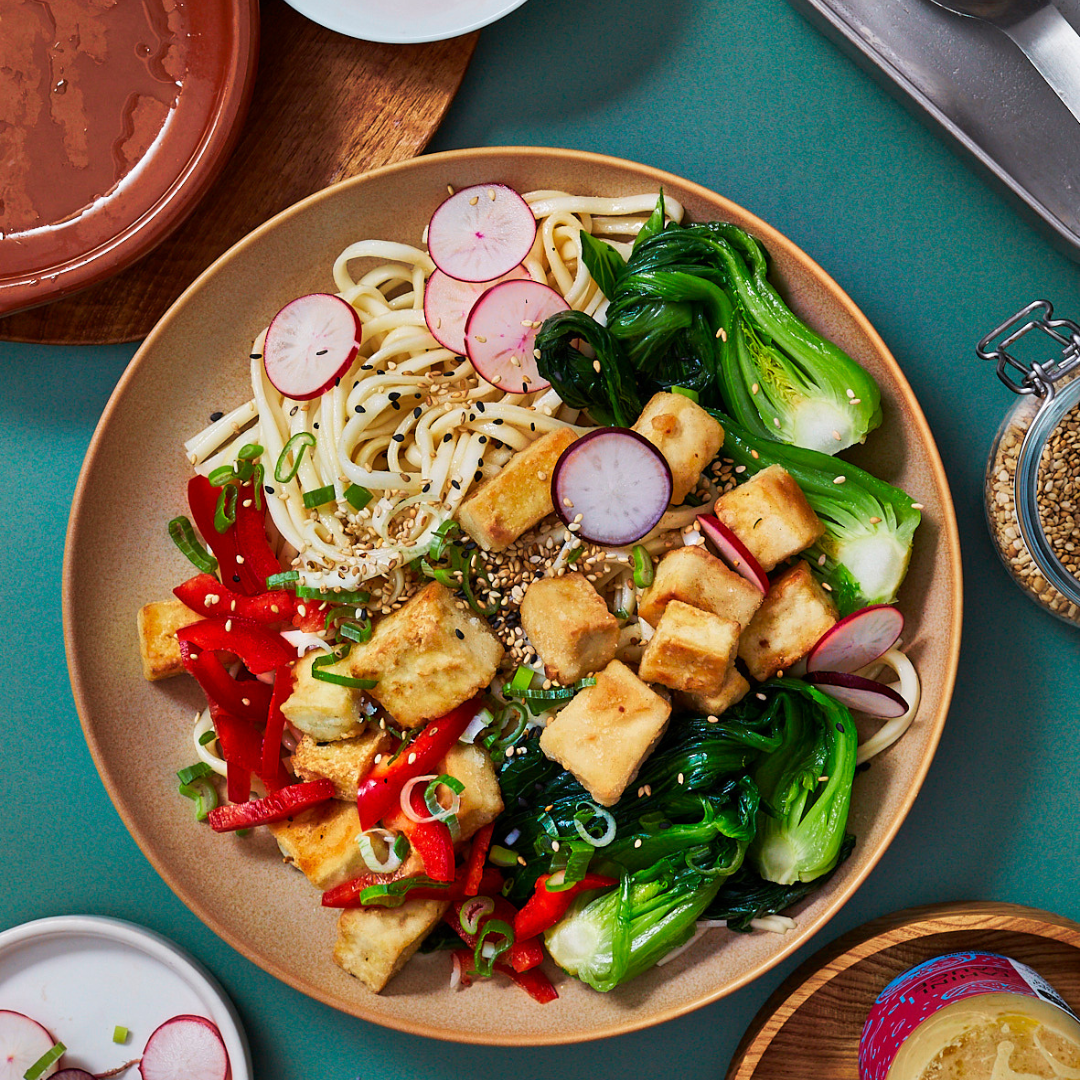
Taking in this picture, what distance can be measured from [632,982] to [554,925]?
0.31 m

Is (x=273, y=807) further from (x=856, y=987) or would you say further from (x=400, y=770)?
(x=856, y=987)

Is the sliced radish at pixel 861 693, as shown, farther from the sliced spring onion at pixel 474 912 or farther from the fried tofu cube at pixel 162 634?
the fried tofu cube at pixel 162 634

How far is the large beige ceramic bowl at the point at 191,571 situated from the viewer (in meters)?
2.57

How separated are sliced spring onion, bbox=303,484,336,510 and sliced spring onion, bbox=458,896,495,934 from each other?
137cm

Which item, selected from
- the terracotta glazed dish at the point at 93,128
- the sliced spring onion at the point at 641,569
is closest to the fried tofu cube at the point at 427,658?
the sliced spring onion at the point at 641,569

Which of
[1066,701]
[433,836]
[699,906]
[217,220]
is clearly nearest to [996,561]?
[1066,701]

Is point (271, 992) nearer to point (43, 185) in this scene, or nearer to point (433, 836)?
point (433, 836)

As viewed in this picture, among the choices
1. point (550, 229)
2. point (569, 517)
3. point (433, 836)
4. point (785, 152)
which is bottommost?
point (433, 836)

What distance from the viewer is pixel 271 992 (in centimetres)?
315

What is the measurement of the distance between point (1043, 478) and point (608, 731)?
5.29ft

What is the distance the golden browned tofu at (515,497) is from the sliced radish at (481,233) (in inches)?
22.5

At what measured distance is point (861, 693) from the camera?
98.3 inches

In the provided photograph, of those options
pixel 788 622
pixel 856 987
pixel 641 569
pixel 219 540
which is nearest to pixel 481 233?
pixel 641 569

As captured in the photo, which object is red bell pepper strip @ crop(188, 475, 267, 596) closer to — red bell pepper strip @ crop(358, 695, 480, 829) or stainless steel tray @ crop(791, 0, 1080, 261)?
red bell pepper strip @ crop(358, 695, 480, 829)
